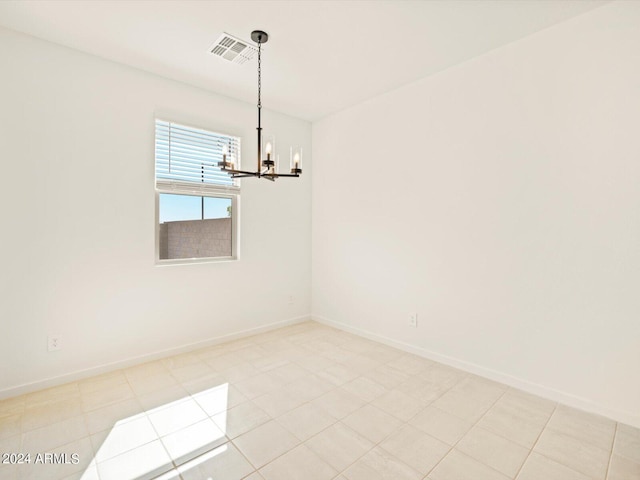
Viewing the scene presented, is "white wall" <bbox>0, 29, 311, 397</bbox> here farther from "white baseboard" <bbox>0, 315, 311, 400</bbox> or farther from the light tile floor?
the light tile floor

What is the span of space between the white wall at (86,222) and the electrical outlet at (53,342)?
4 cm

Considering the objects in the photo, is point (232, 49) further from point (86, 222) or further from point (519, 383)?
point (519, 383)

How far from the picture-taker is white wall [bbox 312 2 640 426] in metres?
2.15

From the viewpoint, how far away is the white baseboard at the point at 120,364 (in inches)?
97.7

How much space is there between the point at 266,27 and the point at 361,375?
290 cm

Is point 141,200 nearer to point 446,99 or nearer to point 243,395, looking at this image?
point 243,395

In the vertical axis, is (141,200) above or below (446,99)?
below

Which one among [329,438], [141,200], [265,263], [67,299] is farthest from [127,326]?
[329,438]

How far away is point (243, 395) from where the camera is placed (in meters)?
2.49

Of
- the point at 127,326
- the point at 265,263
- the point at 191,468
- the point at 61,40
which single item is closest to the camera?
the point at 191,468

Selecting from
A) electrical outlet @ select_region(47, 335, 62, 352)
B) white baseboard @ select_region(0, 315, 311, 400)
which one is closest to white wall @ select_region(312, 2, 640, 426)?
white baseboard @ select_region(0, 315, 311, 400)

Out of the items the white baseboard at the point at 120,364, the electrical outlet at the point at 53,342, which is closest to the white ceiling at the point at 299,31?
the electrical outlet at the point at 53,342

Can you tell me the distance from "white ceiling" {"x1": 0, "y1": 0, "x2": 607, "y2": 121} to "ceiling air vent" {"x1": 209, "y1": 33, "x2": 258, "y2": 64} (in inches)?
2.5

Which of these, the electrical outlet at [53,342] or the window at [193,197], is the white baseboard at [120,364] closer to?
the electrical outlet at [53,342]
